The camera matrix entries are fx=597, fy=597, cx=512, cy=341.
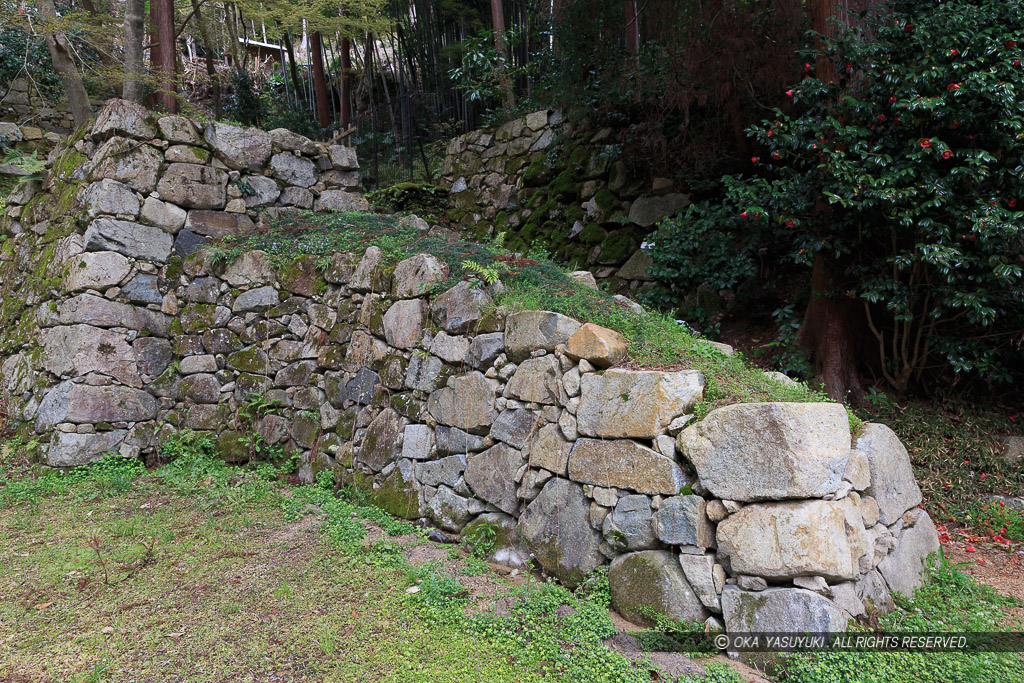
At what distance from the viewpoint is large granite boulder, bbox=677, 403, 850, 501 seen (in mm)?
2836

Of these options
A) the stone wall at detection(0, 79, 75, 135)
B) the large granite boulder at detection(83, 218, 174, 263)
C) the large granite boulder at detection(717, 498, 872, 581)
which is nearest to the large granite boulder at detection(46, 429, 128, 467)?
the large granite boulder at detection(83, 218, 174, 263)

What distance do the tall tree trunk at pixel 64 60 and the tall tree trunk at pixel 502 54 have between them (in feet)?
16.9

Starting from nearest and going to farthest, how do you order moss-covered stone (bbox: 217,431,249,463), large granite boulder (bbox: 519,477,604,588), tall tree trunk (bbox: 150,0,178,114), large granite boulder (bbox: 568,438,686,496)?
large granite boulder (bbox: 568,438,686,496) → large granite boulder (bbox: 519,477,604,588) → moss-covered stone (bbox: 217,431,249,463) → tall tree trunk (bbox: 150,0,178,114)

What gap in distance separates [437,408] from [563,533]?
1.44 meters

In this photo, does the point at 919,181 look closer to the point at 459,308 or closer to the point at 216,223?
the point at 459,308

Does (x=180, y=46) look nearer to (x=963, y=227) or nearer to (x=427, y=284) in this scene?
(x=427, y=284)

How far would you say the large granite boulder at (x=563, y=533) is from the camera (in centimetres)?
342

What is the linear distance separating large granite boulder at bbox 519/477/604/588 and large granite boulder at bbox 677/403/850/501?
2.60 ft

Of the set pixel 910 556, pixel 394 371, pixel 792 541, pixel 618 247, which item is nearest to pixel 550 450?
pixel 792 541

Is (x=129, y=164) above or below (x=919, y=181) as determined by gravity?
above

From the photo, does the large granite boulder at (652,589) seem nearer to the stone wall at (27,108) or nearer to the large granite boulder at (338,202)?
the large granite boulder at (338,202)

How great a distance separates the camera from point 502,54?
8.40m

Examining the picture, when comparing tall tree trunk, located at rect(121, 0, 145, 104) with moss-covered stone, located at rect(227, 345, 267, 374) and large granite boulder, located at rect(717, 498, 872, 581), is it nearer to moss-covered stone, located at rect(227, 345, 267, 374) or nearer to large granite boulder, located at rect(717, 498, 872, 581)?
moss-covered stone, located at rect(227, 345, 267, 374)

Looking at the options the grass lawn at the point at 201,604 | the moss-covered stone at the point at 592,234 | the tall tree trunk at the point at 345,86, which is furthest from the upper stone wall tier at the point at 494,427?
the tall tree trunk at the point at 345,86
